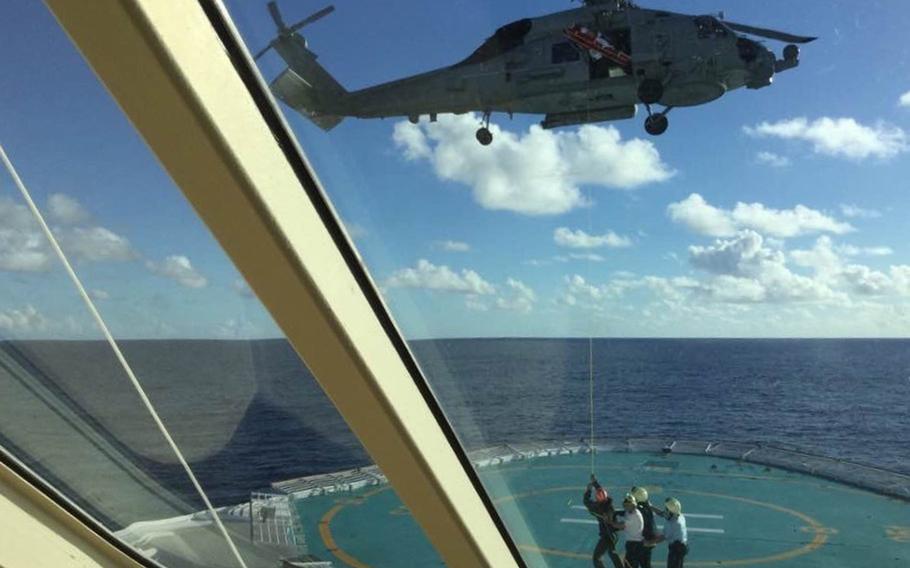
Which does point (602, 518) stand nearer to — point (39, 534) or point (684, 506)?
point (684, 506)

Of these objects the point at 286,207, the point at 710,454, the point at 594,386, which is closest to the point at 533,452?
the point at 594,386

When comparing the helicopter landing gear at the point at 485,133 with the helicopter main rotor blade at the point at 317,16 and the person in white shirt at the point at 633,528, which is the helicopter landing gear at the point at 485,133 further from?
the person in white shirt at the point at 633,528

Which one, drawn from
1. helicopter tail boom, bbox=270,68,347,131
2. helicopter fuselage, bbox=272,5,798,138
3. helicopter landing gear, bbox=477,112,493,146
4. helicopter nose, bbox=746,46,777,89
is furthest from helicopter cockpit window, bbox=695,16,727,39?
helicopter tail boom, bbox=270,68,347,131

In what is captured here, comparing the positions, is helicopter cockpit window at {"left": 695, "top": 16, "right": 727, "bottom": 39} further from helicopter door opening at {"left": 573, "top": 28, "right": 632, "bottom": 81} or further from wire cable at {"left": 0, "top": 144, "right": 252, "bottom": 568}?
wire cable at {"left": 0, "top": 144, "right": 252, "bottom": 568}

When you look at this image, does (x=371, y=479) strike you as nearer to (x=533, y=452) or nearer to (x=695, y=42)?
(x=533, y=452)

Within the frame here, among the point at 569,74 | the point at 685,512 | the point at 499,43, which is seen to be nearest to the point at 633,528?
the point at 685,512

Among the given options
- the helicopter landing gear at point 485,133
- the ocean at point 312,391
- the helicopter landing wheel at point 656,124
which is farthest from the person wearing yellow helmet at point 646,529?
the helicopter landing gear at point 485,133

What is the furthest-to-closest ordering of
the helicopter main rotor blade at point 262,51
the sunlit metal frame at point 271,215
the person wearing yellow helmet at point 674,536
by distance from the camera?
the person wearing yellow helmet at point 674,536 < the helicopter main rotor blade at point 262,51 < the sunlit metal frame at point 271,215
